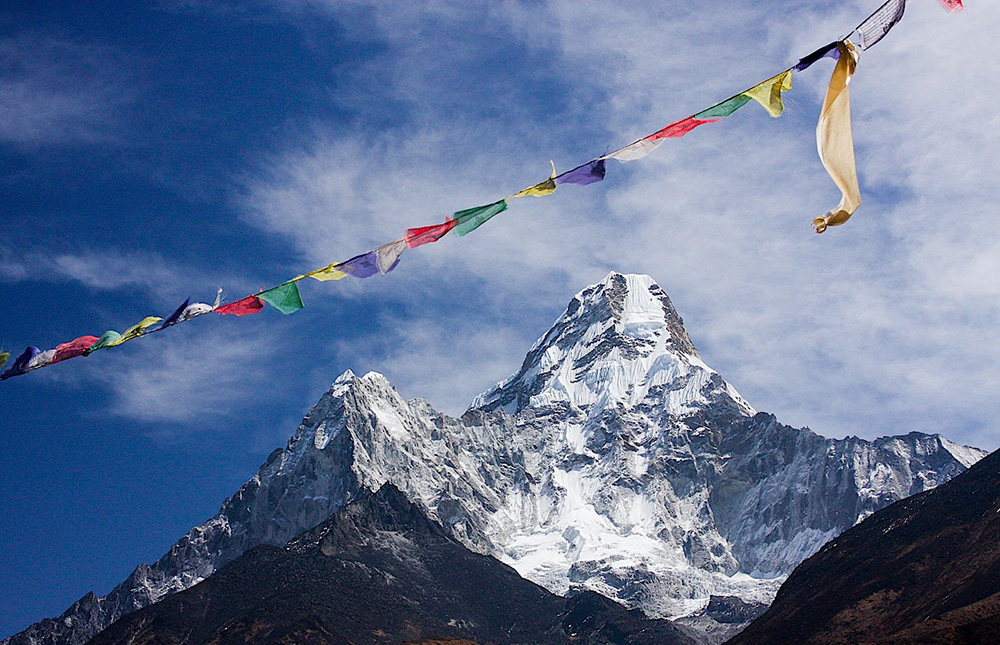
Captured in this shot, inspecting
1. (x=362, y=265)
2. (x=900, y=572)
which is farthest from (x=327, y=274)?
(x=900, y=572)

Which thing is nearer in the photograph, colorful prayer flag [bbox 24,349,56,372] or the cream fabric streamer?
the cream fabric streamer

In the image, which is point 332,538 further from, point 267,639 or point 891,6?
point 891,6

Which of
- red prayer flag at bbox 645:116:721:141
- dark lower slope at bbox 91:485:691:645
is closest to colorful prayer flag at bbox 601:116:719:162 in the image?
red prayer flag at bbox 645:116:721:141

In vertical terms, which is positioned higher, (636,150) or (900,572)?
(900,572)

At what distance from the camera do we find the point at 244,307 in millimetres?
20875

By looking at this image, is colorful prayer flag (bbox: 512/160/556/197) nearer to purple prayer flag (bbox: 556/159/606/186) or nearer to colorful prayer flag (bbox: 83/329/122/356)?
purple prayer flag (bbox: 556/159/606/186)

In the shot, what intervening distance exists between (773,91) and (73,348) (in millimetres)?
12625

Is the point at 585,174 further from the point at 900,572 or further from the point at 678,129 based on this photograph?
the point at 900,572

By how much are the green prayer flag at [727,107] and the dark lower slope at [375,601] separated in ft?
390

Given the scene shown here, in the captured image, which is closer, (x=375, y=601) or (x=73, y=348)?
(x=73, y=348)

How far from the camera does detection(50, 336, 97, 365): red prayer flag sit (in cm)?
2062

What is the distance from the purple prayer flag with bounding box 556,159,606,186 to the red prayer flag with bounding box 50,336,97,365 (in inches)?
347

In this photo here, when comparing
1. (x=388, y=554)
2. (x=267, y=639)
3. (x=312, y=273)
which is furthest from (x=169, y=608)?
(x=312, y=273)

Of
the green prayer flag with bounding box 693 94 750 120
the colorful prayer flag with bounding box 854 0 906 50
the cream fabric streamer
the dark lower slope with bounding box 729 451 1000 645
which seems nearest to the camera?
the cream fabric streamer
